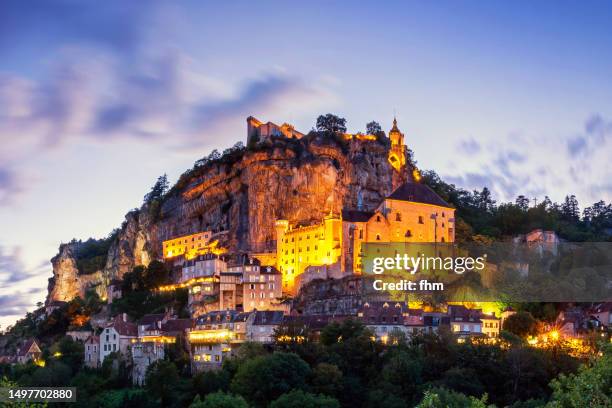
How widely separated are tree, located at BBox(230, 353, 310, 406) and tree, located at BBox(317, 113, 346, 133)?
3720 centimetres

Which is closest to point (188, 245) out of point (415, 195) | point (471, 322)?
point (415, 195)

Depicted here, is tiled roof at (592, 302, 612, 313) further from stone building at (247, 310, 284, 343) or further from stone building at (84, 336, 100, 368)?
stone building at (84, 336, 100, 368)

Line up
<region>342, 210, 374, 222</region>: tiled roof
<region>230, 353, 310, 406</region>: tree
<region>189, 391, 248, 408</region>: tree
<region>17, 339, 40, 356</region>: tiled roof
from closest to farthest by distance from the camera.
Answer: <region>189, 391, 248, 408</region>: tree → <region>230, 353, 310, 406</region>: tree → <region>342, 210, 374, 222</region>: tiled roof → <region>17, 339, 40, 356</region>: tiled roof

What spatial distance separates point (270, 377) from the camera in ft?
161

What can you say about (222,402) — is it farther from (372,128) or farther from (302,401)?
(372,128)

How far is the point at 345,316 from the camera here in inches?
2397

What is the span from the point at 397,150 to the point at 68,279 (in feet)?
128

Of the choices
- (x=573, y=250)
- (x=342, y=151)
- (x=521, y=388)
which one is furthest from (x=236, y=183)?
(x=521, y=388)

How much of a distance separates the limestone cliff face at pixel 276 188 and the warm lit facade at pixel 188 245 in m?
1.27

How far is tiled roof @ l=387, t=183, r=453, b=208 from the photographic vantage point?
73.4 m

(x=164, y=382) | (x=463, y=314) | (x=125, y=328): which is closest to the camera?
(x=164, y=382)

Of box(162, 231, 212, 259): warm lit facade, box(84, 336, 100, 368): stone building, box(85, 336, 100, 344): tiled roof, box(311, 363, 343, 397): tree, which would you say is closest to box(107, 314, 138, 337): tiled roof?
box(85, 336, 100, 344): tiled roof

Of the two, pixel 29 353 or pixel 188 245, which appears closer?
pixel 29 353

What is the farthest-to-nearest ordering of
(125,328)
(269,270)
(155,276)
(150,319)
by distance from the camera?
1. (155,276)
2. (269,270)
3. (150,319)
4. (125,328)
